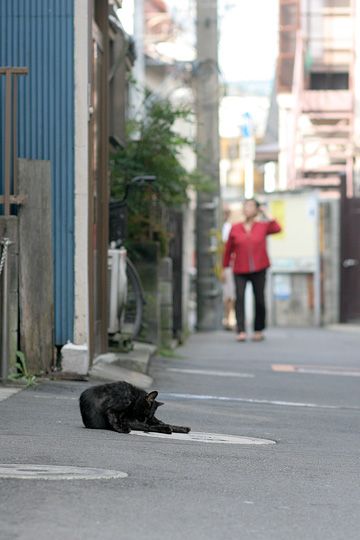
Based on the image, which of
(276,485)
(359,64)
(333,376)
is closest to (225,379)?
(333,376)

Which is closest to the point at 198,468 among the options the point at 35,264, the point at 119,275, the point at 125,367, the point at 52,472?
the point at 52,472

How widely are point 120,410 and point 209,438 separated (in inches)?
19.6

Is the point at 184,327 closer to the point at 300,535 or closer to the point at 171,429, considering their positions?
the point at 171,429

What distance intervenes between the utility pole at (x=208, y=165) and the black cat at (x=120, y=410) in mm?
12606

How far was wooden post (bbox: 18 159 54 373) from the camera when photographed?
9.03 m

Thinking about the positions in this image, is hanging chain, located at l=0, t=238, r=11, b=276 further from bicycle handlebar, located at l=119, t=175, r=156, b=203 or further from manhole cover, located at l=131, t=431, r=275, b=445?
bicycle handlebar, located at l=119, t=175, r=156, b=203

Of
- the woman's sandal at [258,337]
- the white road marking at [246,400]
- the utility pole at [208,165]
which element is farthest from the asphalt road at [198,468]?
the utility pole at [208,165]

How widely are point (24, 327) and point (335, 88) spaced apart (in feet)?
105

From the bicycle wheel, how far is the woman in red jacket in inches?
154

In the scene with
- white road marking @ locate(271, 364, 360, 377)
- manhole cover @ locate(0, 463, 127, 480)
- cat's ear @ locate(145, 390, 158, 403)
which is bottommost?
white road marking @ locate(271, 364, 360, 377)

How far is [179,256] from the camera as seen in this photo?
1620 centimetres

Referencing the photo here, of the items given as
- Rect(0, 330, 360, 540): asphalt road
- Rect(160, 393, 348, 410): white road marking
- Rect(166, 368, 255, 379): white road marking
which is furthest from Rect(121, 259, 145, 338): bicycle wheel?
Rect(160, 393, 348, 410): white road marking

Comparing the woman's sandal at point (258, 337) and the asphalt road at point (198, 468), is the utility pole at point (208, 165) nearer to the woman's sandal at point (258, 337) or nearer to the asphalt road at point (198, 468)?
the woman's sandal at point (258, 337)

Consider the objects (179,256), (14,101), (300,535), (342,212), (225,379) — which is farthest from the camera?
(342,212)
